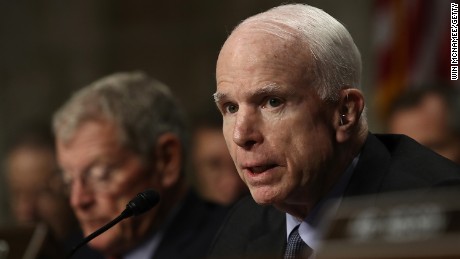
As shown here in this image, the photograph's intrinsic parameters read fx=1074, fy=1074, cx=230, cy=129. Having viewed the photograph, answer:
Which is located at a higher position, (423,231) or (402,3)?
(423,231)

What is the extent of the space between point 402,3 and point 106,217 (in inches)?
141

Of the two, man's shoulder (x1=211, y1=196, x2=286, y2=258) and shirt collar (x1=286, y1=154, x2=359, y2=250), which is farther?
man's shoulder (x1=211, y1=196, x2=286, y2=258)

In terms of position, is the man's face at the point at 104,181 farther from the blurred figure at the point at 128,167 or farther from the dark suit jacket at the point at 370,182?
the dark suit jacket at the point at 370,182

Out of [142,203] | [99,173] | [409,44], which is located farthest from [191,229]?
[409,44]

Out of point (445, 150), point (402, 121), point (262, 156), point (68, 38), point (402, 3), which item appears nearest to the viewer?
point (262, 156)

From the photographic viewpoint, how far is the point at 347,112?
3289mm

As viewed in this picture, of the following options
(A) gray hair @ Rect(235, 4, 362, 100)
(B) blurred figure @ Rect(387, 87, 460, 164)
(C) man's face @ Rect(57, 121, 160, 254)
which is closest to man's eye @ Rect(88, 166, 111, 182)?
(C) man's face @ Rect(57, 121, 160, 254)

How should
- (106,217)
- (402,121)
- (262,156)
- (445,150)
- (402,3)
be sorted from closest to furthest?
(262,156), (106,217), (445,150), (402,121), (402,3)

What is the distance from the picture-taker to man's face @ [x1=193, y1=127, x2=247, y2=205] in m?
5.93

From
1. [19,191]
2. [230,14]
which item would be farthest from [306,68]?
[230,14]

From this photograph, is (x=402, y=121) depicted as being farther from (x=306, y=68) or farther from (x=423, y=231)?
(x=423, y=231)

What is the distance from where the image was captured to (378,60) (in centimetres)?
739

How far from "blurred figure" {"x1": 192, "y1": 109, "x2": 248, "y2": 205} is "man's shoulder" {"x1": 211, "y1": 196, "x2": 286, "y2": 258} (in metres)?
2.03

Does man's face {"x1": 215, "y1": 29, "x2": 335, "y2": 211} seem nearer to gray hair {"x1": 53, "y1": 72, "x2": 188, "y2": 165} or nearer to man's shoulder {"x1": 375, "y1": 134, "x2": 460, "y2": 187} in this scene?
man's shoulder {"x1": 375, "y1": 134, "x2": 460, "y2": 187}
